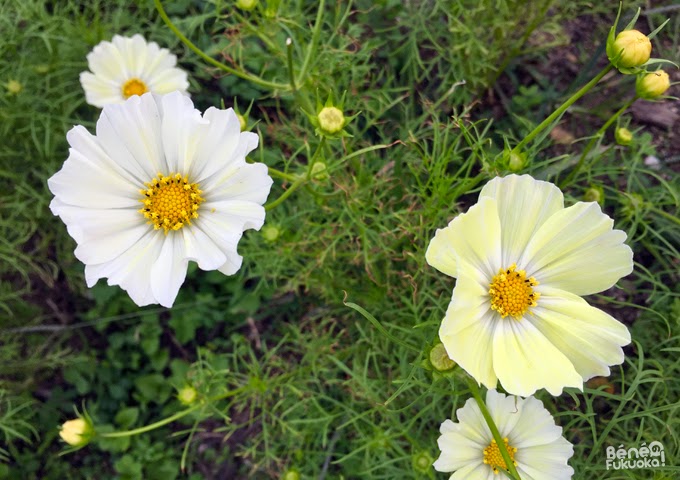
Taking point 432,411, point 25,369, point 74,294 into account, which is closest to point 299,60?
point 432,411

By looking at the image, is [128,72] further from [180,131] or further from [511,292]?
[511,292]

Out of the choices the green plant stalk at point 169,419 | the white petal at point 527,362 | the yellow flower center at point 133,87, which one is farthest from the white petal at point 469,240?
the yellow flower center at point 133,87

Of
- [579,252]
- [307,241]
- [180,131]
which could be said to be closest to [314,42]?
[180,131]

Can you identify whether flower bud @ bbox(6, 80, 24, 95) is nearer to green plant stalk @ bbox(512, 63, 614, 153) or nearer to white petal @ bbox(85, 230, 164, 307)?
white petal @ bbox(85, 230, 164, 307)

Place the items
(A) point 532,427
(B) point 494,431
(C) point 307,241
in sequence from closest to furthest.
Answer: (B) point 494,431 < (A) point 532,427 < (C) point 307,241

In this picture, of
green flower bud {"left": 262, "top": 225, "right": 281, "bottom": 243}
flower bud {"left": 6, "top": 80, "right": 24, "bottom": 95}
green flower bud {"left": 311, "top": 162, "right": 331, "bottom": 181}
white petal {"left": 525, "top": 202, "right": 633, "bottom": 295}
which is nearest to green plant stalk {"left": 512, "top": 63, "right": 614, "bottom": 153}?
white petal {"left": 525, "top": 202, "right": 633, "bottom": 295}

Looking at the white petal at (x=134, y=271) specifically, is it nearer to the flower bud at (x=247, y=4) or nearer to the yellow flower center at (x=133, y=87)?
the flower bud at (x=247, y=4)
